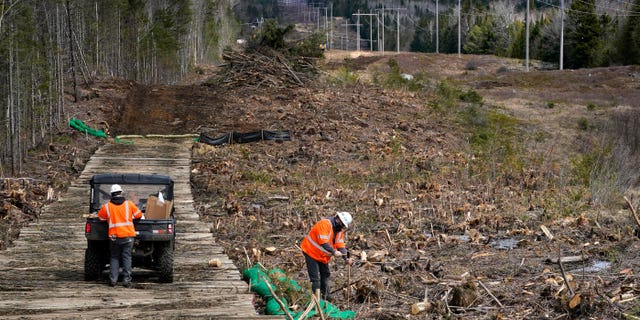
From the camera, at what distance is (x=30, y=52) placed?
107ft

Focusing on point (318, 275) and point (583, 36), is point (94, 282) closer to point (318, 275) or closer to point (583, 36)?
point (318, 275)

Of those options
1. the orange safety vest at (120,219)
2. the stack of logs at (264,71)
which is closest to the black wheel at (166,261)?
the orange safety vest at (120,219)

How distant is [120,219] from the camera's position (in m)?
14.3

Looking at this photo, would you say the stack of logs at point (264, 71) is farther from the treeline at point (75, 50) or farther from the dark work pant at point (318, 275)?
the dark work pant at point (318, 275)

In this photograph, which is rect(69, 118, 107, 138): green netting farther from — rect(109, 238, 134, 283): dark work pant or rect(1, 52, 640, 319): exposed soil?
rect(109, 238, 134, 283): dark work pant

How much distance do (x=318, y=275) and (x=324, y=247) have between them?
53cm

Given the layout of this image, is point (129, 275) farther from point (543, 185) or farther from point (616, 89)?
point (616, 89)

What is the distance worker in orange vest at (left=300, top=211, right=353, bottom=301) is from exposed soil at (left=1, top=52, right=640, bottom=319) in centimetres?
42

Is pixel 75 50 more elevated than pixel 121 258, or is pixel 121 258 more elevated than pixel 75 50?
pixel 75 50

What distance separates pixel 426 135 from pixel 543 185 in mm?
9153

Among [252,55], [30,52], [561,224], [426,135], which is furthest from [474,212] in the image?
[252,55]

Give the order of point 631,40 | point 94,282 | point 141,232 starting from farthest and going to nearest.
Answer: point 631,40 → point 94,282 → point 141,232

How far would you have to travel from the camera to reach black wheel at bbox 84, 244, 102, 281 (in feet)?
48.5

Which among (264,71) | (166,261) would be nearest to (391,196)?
(166,261)
